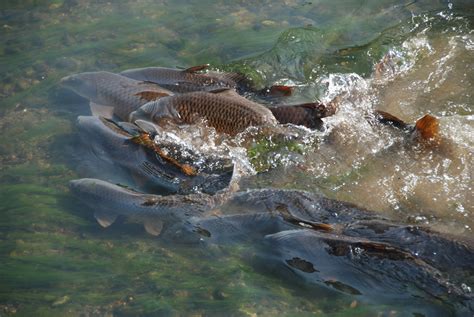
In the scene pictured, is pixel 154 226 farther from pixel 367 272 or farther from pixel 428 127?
pixel 428 127

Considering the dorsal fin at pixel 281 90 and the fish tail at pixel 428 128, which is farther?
the dorsal fin at pixel 281 90

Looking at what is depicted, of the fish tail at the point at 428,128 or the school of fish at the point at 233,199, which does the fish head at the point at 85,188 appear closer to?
the school of fish at the point at 233,199

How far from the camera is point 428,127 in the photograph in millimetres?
4891

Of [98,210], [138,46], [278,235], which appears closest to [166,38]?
[138,46]

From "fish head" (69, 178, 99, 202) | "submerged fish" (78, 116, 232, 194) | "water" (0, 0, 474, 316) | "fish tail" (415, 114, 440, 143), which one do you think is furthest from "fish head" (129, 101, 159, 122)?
"fish tail" (415, 114, 440, 143)

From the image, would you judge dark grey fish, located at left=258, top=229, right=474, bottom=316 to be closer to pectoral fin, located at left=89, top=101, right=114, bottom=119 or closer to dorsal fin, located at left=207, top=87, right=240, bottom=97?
dorsal fin, located at left=207, top=87, right=240, bottom=97

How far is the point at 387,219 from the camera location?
420 cm

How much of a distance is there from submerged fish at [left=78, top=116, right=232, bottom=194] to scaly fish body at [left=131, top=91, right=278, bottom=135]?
303 millimetres

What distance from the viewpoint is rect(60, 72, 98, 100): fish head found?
6.08 meters

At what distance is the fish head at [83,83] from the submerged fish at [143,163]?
77 cm

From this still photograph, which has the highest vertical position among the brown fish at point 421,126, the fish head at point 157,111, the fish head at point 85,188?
the brown fish at point 421,126

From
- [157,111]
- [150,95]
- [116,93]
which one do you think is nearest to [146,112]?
→ [157,111]

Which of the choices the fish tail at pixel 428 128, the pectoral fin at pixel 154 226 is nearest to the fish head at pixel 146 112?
the pectoral fin at pixel 154 226

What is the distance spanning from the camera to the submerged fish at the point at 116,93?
5742 mm
